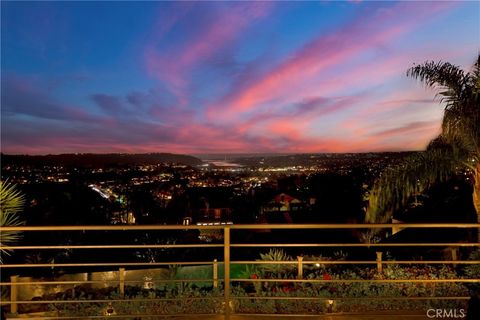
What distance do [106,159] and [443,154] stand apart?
22947 millimetres

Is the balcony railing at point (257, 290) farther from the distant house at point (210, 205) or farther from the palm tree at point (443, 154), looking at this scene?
the distant house at point (210, 205)

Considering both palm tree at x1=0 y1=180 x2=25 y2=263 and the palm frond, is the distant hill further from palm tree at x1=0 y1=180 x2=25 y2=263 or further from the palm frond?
the palm frond

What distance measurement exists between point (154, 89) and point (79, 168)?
29.8 feet

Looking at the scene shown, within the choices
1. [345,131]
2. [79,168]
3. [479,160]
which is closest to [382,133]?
[345,131]

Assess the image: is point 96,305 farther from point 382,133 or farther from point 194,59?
point 382,133

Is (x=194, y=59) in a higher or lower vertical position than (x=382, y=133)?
higher

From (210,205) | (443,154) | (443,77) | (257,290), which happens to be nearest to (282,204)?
(210,205)

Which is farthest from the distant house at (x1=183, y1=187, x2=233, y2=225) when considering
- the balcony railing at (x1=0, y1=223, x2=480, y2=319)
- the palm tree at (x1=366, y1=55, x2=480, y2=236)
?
the palm tree at (x1=366, y1=55, x2=480, y2=236)

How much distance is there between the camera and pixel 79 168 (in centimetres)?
2503

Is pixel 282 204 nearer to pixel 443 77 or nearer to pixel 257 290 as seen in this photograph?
pixel 443 77

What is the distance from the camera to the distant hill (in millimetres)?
22345

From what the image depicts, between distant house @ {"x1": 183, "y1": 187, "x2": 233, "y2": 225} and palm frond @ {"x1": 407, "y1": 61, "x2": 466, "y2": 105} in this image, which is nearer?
palm frond @ {"x1": 407, "y1": 61, "x2": 466, "y2": 105}

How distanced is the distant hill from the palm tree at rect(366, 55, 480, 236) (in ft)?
57.5

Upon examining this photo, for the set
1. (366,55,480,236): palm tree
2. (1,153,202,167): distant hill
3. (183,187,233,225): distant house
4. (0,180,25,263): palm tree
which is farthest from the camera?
(183,187,233,225): distant house
